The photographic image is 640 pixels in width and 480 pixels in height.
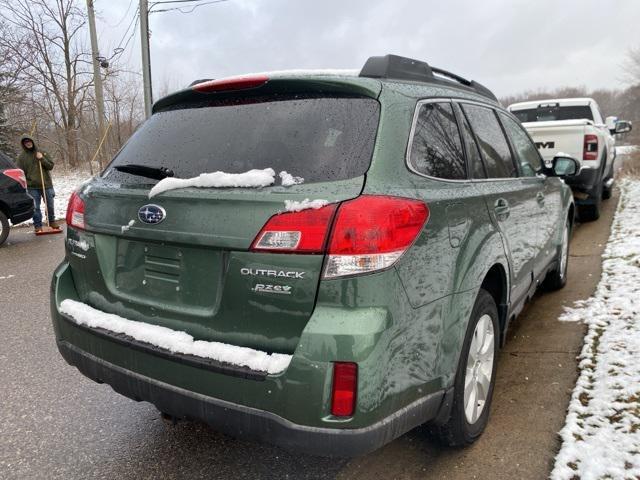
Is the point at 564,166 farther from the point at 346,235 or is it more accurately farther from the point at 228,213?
the point at 228,213

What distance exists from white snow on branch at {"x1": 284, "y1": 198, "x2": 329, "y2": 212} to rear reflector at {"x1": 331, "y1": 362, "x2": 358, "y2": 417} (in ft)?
1.78

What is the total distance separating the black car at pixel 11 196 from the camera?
800cm

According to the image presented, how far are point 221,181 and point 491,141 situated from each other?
1.85 meters

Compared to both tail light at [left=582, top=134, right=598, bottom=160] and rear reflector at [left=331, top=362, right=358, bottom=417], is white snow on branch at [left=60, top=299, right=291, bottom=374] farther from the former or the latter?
tail light at [left=582, top=134, right=598, bottom=160]

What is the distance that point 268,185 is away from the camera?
180cm

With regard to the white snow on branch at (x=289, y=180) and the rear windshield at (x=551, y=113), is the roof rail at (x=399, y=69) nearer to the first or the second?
the white snow on branch at (x=289, y=180)

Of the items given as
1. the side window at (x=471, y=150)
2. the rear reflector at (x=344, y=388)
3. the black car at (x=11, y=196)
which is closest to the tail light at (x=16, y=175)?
the black car at (x=11, y=196)

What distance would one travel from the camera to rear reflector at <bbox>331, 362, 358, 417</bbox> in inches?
62.8

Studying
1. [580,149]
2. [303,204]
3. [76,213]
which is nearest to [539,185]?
[303,204]

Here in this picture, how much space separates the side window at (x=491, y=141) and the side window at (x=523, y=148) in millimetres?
209

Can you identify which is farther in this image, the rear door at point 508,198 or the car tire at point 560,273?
the car tire at point 560,273

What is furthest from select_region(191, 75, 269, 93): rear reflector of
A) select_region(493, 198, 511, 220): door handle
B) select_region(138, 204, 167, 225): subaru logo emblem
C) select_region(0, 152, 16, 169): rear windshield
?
select_region(0, 152, 16, 169): rear windshield

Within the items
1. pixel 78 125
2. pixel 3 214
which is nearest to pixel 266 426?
pixel 3 214

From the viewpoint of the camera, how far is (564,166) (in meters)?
4.06
